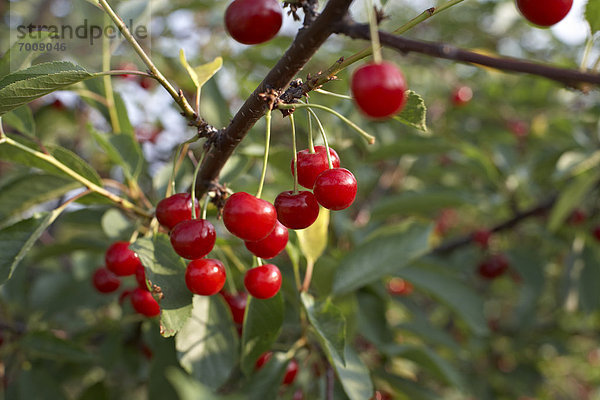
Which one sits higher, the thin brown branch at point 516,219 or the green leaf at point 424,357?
the thin brown branch at point 516,219

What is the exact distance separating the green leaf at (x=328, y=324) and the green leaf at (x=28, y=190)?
2.93 feet

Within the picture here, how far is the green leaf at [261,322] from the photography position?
131cm

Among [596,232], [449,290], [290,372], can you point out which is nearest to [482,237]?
[596,232]

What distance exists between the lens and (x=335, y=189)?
0.96 meters

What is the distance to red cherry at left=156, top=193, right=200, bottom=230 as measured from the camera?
1129 mm


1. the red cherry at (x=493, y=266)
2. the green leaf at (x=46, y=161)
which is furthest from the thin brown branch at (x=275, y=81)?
the red cherry at (x=493, y=266)

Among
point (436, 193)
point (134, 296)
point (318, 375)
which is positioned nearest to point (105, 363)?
point (134, 296)

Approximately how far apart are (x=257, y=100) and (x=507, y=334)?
3.26 m

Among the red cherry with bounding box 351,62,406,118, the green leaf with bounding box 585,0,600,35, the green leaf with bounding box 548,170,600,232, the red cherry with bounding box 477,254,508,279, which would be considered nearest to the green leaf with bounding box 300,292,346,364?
the red cherry with bounding box 351,62,406,118

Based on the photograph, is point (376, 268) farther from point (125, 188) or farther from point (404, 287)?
point (404, 287)

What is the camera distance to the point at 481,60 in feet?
1.95

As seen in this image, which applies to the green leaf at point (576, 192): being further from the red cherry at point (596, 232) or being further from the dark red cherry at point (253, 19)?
the dark red cherry at point (253, 19)

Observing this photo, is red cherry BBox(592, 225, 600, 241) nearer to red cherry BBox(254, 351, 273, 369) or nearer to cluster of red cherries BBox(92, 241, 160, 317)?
red cherry BBox(254, 351, 273, 369)

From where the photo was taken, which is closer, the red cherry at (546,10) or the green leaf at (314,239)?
the red cherry at (546,10)
